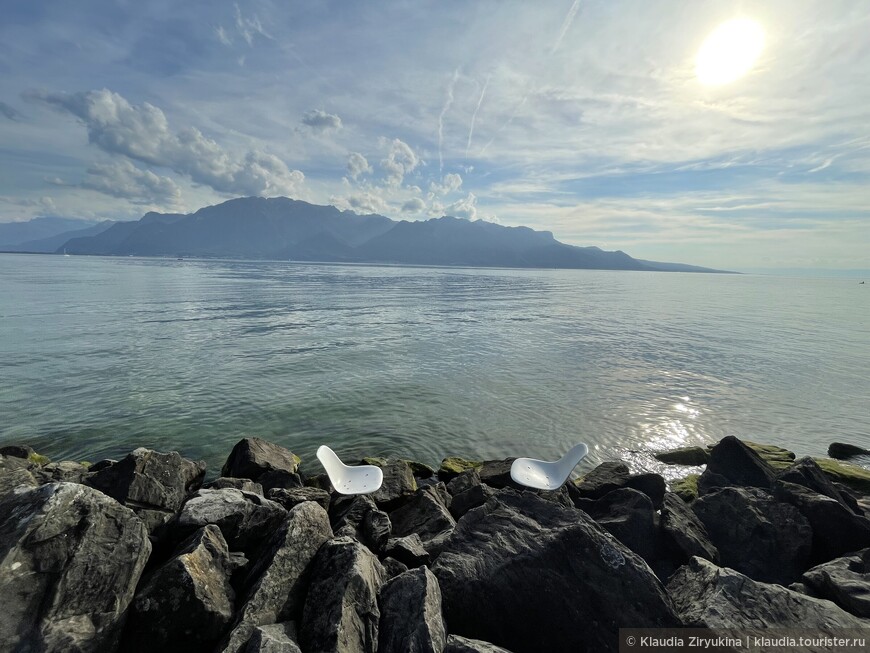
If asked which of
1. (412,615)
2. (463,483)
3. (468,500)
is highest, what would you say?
(412,615)

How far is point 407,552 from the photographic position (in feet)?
26.2

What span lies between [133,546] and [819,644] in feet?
32.2

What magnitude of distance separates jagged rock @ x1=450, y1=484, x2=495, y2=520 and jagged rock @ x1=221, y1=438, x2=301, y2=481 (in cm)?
517

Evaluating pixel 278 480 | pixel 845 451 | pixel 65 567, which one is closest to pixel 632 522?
pixel 278 480

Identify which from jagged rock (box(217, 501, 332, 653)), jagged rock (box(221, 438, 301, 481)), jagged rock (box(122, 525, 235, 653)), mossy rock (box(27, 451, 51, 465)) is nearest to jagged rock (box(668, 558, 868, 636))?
jagged rock (box(217, 501, 332, 653))

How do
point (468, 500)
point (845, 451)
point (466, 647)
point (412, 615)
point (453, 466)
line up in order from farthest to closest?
point (845, 451)
point (453, 466)
point (468, 500)
point (412, 615)
point (466, 647)

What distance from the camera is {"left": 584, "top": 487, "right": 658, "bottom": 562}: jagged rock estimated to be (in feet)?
30.7

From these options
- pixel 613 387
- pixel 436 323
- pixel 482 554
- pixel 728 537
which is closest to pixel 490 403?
pixel 613 387

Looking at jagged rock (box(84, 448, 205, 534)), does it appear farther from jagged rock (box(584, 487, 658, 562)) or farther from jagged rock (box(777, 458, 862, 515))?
jagged rock (box(777, 458, 862, 515))

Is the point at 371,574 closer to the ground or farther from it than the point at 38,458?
farther from it

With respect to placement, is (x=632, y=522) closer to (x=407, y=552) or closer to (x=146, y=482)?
(x=407, y=552)

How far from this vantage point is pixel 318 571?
21.1 feet

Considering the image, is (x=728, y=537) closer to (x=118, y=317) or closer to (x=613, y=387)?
(x=613, y=387)

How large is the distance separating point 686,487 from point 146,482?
50.2ft
